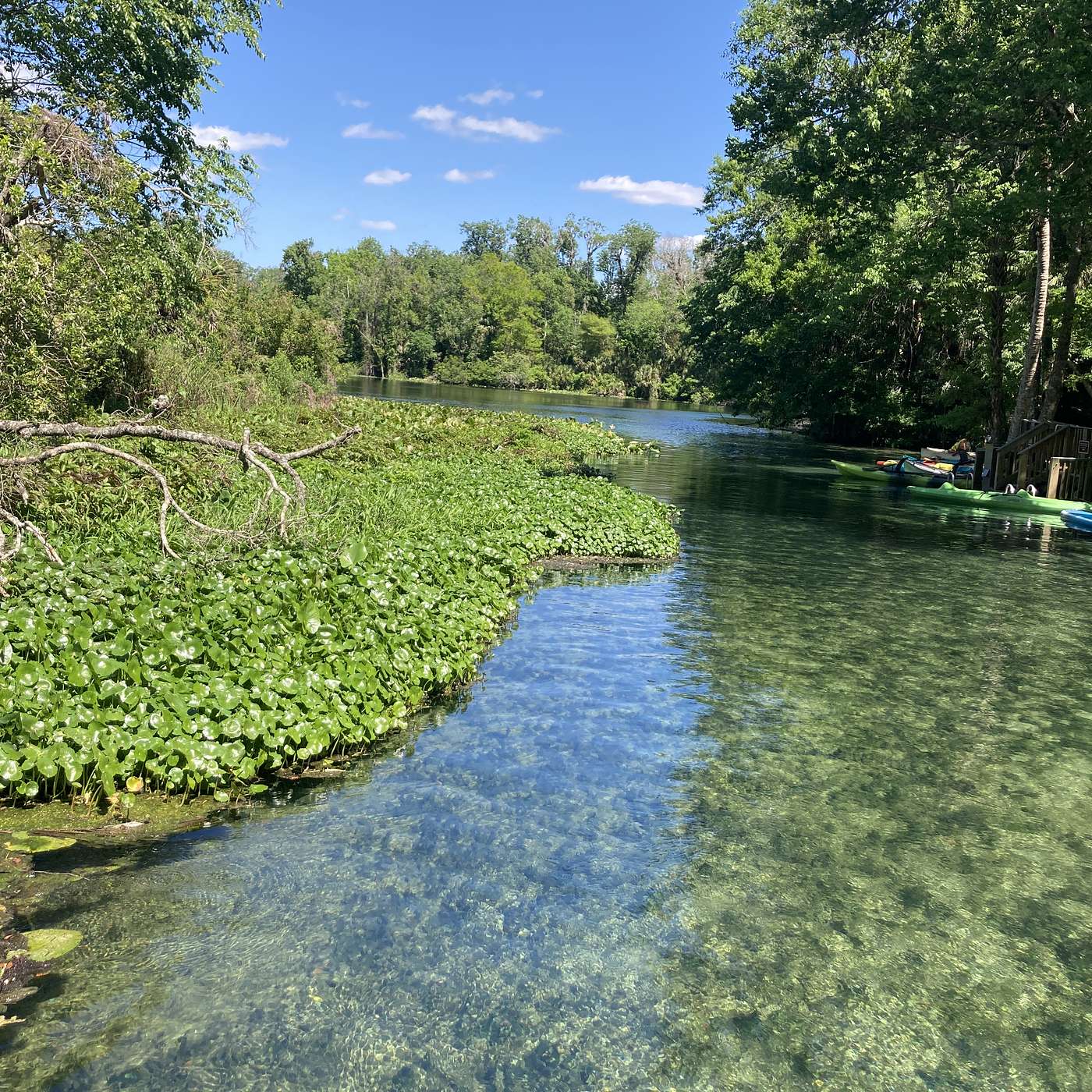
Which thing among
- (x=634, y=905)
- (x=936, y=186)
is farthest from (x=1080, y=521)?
(x=634, y=905)

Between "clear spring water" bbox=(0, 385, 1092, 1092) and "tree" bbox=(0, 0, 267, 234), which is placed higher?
"tree" bbox=(0, 0, 267, 234)

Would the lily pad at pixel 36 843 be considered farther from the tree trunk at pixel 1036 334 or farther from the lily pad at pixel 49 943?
the tree trunk at pixel 1036 334

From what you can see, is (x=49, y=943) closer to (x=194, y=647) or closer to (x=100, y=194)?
(x=194, y=647)

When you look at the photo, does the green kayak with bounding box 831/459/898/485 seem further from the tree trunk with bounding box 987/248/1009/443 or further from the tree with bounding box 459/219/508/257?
the tree with bounding box 459/219/508/257

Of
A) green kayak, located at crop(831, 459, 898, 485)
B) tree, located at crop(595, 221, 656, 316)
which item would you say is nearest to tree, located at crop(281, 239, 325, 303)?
tree, located at crop(595, 221, 656, 316)

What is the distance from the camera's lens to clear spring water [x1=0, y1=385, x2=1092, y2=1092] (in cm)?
417

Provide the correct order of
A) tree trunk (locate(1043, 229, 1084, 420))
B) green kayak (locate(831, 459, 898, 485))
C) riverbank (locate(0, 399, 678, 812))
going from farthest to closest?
1. green kayak (locate(831, 459, 898, 485))
2. tree trunk (locate(1043, 229, 1084, 420))
3. riverbank (locate(0, 399, 678, 812))

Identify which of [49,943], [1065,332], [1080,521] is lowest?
[49,943]

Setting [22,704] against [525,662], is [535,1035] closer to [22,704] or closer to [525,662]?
[22,704]

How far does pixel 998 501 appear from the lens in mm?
25375

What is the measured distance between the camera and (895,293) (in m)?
36.6

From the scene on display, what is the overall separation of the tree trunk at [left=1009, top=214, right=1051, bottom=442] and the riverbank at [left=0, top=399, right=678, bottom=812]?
65.2 ft

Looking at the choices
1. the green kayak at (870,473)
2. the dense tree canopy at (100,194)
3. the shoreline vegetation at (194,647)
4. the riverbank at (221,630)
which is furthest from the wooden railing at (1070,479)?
the dense tree canopy at (100,194)

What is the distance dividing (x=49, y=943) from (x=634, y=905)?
3.25m
